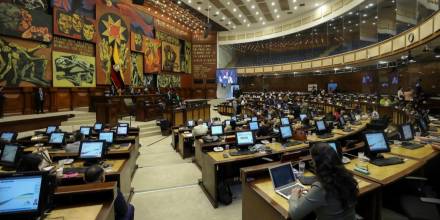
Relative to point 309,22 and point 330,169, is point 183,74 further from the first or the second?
point 330,169

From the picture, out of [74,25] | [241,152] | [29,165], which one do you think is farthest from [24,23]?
[241,152]

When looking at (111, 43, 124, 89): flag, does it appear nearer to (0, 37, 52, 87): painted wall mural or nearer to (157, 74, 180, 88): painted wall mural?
(0, 37, 52, 87): painted wall mural

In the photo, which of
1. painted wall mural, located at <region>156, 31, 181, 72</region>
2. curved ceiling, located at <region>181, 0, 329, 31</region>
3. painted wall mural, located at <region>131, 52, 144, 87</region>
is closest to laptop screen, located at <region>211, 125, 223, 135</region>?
painted wall mural, located at <region>131, 52, 144, 87</region>

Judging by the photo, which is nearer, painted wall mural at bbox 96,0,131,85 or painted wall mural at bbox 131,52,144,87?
painted wall mural at bbox 96,0,131,85

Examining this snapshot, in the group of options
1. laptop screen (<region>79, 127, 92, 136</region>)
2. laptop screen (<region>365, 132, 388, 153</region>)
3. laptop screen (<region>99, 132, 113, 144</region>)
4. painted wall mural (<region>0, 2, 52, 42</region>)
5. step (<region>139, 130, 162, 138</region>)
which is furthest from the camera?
step (<region>139, 130, 162, 138</region>)

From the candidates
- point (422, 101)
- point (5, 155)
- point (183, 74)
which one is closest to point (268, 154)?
point (5, 155)

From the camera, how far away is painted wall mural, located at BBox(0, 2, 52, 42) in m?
9.69

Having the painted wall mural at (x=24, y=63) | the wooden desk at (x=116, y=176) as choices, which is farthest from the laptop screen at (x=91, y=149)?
the painted wall mural at (x=24, y=63)

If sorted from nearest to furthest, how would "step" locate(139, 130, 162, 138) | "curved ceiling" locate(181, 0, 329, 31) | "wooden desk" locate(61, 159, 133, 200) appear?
"wooden desk" locate(61, 159, 133, 200), "step" locate(139, 130, 162, 138), "curved ceiling" locate(181, 0, 329, 31)

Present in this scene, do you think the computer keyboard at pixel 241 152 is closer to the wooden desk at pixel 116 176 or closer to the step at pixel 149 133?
the wooden desk at pixel 116 176

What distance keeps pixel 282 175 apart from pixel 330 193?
92 cm

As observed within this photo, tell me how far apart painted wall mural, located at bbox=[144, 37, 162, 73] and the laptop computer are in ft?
52.0

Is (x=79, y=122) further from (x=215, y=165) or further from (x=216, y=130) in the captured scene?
(x=215, y=165)

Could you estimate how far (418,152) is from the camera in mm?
4234
